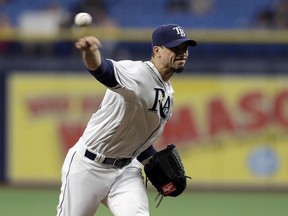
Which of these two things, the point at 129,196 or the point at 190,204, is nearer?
the point at 129,196

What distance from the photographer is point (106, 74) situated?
5.38 meters

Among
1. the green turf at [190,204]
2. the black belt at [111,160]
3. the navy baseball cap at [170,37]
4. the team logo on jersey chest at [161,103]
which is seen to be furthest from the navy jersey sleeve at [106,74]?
the green turf at [190,204]

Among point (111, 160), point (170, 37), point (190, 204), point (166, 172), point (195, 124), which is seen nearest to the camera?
point (170, 37)

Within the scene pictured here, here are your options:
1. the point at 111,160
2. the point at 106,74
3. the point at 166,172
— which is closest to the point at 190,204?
the point at 166,172

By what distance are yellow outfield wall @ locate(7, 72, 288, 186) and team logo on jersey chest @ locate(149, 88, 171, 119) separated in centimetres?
647

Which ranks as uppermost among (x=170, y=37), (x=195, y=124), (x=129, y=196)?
(x=170, y=37)

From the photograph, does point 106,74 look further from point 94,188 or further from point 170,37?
point 94,188

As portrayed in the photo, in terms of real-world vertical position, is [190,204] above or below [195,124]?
below

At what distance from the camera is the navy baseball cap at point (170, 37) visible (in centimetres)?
587

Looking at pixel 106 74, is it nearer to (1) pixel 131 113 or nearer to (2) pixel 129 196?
(1) pixel 131 113

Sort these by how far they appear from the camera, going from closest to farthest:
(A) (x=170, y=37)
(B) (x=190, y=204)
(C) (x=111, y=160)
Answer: (A) (x=170, y=37)
(C) (x=111, y=160)
(B) (x=190, y=204)

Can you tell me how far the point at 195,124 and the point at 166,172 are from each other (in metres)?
6.41

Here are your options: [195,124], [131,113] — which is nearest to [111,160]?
[131,113]

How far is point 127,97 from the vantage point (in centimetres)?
569
